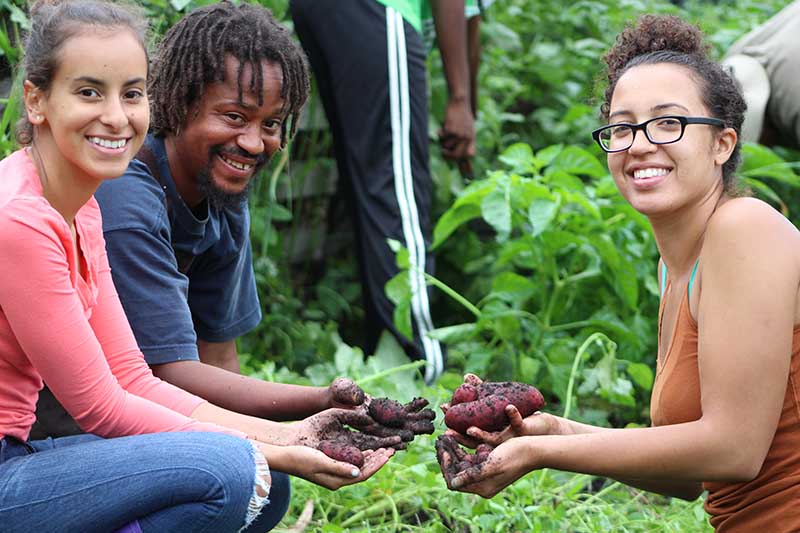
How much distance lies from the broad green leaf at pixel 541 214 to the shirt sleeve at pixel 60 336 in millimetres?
1580

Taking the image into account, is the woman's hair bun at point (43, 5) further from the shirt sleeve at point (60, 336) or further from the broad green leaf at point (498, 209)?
the broad green leaf at point (498, 209)

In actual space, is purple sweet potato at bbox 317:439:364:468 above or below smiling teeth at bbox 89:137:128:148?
below

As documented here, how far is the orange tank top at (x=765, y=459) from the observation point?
2.00m

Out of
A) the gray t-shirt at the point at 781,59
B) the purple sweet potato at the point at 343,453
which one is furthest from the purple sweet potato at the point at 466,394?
the gray t-shirt at the point at 781,59

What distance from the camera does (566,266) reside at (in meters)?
3.84

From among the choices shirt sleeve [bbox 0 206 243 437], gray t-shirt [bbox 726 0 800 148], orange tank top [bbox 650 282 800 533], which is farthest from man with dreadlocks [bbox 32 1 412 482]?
gray t-shirt [bbox 726 0 800 148]

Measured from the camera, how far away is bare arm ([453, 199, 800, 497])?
192 centimetres

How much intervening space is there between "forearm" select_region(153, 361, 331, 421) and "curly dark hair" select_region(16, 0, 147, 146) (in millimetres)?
594

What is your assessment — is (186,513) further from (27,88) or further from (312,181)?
(312,181)

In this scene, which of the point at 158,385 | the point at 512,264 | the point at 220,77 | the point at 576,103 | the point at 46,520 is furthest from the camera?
the point at 576,103

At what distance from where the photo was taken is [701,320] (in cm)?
199

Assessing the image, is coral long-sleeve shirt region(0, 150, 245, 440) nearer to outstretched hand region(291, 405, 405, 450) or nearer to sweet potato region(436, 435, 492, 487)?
outstretched hand region(291, 405, 405, 450)

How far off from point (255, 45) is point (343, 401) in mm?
800

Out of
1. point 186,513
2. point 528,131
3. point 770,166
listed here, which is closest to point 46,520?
point 186,513
